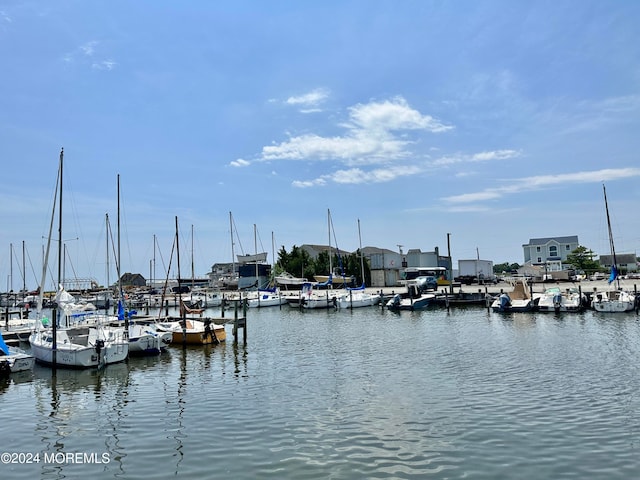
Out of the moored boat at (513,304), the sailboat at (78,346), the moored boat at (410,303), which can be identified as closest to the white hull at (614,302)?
the moored boat at (513,304)

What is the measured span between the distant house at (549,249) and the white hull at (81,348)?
14057 centimetres

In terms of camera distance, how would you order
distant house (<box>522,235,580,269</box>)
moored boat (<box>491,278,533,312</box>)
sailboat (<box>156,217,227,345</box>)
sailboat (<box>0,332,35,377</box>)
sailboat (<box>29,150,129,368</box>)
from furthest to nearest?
1. distant house (<box>522,235,580,269</box>)
2. moored boat (<box>491,278,533,312</box>)
3. sailboat (<box>156,217,227,345</box>)
4. sailboat (<box>29,150,129,368</box>)
5. sailboat (<box>0,332,35,377</box>)

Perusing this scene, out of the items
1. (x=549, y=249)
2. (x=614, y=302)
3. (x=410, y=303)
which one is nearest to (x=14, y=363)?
(x=410, y=303)

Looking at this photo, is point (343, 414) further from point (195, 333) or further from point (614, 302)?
point (614, 302)

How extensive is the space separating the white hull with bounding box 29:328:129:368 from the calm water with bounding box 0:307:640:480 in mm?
998

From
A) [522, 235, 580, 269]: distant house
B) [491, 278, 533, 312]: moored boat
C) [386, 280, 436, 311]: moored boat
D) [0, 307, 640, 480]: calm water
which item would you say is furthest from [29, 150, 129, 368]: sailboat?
[522, 235, 580, 269]: distant house

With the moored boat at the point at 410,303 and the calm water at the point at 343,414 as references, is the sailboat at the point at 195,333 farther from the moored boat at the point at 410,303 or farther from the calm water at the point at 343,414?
the moored boat at the point at 410,303

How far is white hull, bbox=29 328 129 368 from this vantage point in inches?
1074

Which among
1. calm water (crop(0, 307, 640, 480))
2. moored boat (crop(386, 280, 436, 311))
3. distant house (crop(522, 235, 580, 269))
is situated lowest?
calm water (crop(0, 307, 640, 480))

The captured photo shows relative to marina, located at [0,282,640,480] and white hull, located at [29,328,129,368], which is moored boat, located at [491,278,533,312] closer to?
marina, located at [0,282,640,480]

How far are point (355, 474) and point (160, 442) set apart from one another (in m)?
6.60

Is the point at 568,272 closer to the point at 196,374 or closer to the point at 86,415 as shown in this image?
the point at 196,374

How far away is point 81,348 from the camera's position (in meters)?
27.2

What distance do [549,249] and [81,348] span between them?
151 metres
